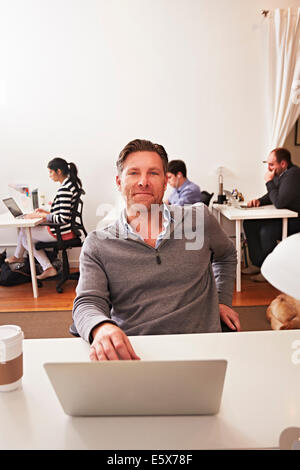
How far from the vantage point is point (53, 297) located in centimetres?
362

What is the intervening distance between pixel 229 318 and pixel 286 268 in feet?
2.94

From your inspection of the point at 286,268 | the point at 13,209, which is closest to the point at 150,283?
the point at 286,268

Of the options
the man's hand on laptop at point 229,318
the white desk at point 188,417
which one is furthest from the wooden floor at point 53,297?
the white desk at point 188,417

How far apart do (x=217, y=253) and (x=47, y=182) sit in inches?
139

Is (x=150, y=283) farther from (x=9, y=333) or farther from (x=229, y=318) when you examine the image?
(x=9, y=333)

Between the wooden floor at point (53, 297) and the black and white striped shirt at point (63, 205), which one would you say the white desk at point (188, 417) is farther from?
the black and white striped shirt at point (63, 205)

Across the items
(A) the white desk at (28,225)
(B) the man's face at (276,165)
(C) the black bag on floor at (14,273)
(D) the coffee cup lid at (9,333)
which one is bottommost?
(C) the black bag on floor at (14,273)

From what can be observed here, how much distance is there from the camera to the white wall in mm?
Answer: 4293

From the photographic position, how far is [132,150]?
1445 millimetres

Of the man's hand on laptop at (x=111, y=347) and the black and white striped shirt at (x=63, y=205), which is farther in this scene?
the black and white striped shirt at (x=63, y=205)

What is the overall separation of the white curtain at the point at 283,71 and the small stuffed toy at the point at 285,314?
2.39 meters

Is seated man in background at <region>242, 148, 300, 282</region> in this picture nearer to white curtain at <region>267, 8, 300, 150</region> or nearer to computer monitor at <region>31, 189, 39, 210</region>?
white curtain at <region>267, 8, 300, 150</region>

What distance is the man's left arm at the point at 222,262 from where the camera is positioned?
1474mm
